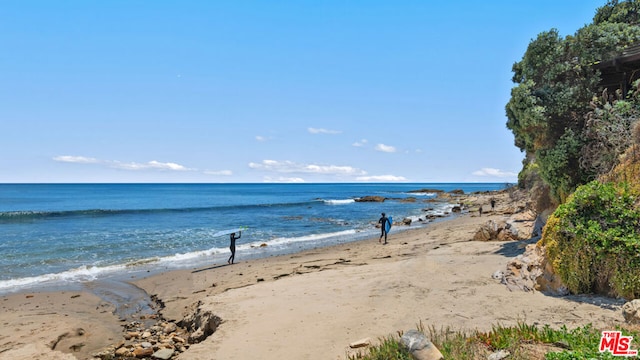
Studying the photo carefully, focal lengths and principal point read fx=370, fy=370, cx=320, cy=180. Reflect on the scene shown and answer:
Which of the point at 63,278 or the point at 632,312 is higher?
the point at 632,312

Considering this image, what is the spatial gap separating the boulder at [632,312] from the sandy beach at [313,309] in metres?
0.22

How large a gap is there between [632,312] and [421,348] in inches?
164

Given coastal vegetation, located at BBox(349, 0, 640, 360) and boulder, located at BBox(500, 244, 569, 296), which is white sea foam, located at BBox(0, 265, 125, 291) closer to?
coastal vegetation, located at BBox(349, 0, 640, 360)

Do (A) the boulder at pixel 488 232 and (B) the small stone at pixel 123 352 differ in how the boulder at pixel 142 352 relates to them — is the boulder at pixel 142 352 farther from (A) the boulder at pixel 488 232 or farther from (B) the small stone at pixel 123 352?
(A) the boulder at pixel 488 232

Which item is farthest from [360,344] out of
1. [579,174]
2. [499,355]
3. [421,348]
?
[579,174]

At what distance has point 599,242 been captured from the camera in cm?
810

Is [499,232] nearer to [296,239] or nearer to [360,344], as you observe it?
[360,344]

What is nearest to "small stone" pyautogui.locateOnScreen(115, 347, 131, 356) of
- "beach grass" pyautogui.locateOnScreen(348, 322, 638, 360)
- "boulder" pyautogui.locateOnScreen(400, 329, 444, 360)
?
"beach grass" pyautogui.locateOnScreen(348, 322, 638, 360)

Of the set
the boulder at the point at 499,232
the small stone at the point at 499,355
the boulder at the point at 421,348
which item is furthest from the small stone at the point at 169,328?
the boulder at the point at 499,232

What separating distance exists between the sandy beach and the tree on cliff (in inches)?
144

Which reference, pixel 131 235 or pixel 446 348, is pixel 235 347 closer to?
pixel 446 348

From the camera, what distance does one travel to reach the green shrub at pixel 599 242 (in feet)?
25.3

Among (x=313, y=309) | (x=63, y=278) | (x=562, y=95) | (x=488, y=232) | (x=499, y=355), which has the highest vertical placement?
(x=562, y=95)

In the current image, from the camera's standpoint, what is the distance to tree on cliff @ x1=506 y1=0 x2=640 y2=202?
12719 mm
